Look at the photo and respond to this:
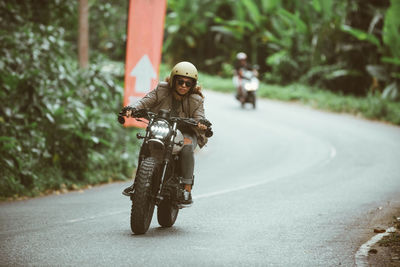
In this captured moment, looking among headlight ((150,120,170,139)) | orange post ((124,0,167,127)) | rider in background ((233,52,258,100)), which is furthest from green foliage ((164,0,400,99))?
headlight ((150,120,170,139))

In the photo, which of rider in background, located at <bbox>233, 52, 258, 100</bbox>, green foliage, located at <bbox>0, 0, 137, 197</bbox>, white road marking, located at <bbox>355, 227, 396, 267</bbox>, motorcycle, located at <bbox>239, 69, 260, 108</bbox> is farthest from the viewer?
rider in background, located at <bbox>233, 52, 258, 100</bbox>

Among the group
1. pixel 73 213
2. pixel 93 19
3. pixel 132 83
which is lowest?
pixel 73 213

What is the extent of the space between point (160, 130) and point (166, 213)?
1.13 meters

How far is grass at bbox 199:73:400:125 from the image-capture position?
73.8ft

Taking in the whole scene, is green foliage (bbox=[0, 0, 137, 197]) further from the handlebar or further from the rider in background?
the rider in background

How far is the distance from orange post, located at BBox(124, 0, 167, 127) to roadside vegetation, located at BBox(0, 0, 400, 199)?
890 mm

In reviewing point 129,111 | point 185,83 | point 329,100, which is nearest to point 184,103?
point 185,83

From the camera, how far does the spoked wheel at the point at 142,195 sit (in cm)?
626

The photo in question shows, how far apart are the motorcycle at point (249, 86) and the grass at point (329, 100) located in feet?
8.98

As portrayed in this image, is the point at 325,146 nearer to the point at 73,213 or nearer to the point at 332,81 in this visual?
the point at 73,213

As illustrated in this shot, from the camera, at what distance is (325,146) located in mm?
16922

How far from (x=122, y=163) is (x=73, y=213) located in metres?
4.94

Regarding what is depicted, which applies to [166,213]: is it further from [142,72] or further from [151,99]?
[142,72]

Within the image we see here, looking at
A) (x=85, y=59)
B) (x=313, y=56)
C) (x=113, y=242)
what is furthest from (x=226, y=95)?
(x=113, y=242)
